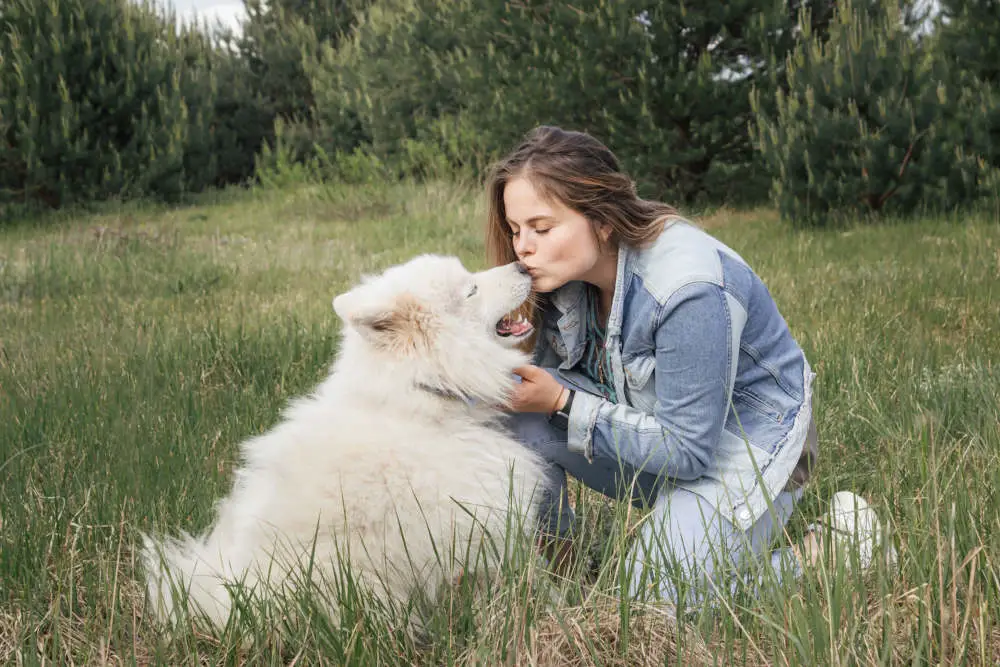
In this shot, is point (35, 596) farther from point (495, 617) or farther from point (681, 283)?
point (681, 283)

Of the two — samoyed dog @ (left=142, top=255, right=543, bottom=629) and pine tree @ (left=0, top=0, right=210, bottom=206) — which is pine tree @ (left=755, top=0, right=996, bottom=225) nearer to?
samoyed dog @ (left=142, top=255, right=543, bottom=629)

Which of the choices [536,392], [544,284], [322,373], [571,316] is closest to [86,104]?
[322,373]

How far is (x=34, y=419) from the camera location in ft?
10.9

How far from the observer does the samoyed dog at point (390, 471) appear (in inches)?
81.6

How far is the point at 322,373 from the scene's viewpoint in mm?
4312

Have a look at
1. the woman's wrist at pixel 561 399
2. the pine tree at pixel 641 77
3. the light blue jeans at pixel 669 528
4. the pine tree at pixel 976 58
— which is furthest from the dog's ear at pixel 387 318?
the pine tree at pixel 641 77

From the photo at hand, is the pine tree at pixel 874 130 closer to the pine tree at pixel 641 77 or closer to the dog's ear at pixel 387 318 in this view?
the pine tree at pixel 641 77

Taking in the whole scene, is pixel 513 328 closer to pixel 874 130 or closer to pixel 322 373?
pixel 322 373

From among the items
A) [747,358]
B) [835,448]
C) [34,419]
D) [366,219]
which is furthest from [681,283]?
[366,219]

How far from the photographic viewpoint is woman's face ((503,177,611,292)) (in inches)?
101

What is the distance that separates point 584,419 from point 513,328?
433 mm

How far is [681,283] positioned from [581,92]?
897cm

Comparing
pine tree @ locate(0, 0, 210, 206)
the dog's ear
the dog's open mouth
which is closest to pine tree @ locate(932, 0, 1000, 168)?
the dog's open mouth

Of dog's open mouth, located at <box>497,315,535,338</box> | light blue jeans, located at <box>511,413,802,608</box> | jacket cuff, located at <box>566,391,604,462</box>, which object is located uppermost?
dog's open mouth, located at <box>497,315,535,338</box>
